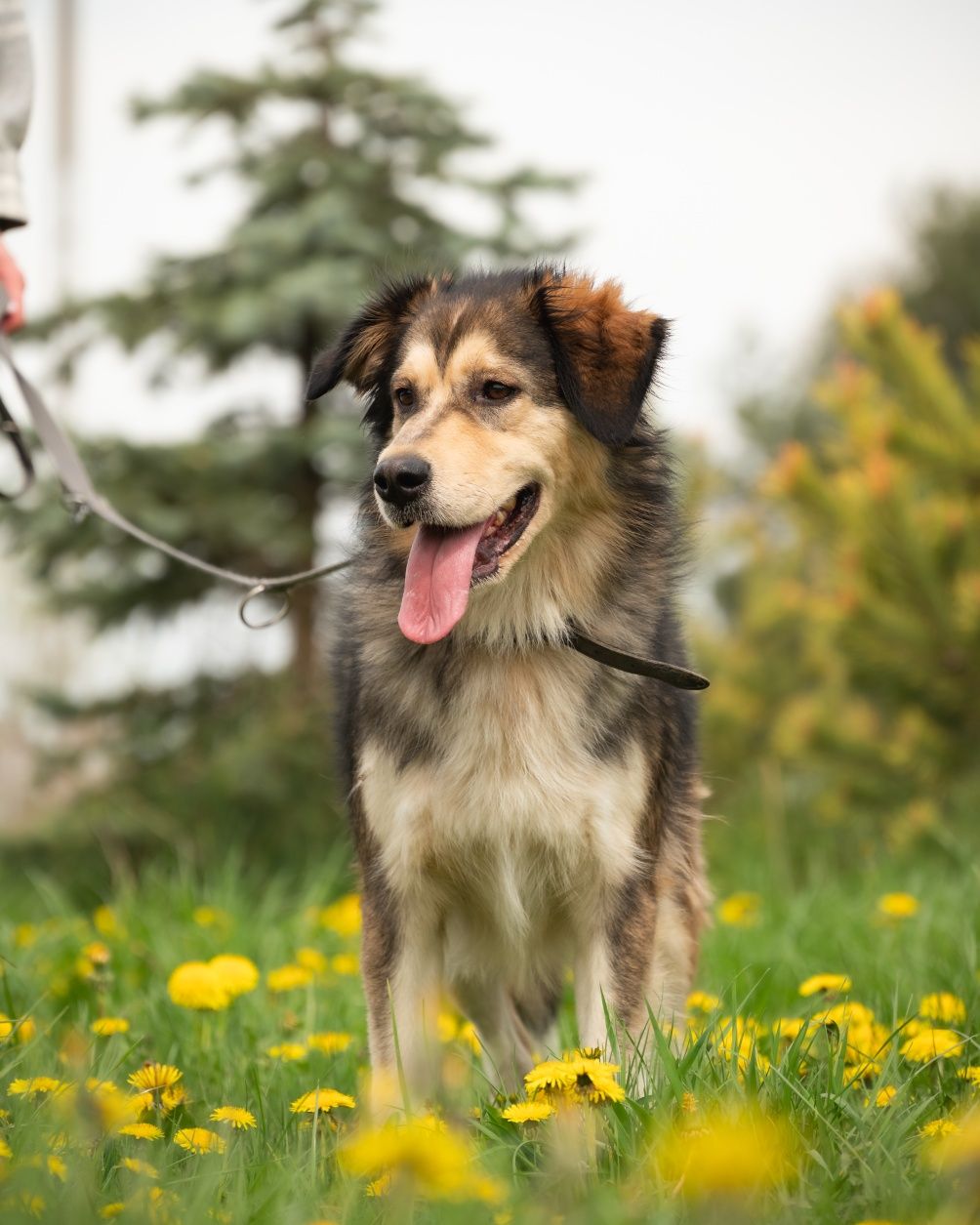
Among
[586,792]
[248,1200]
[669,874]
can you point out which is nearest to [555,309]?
[586,792]

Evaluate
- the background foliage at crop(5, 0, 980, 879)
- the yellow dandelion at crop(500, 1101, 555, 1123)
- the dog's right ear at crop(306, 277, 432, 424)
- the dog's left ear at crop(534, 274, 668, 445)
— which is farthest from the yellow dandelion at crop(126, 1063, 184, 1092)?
the background foliage at crop(5, 0, 980, 879)

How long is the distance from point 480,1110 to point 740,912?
2.51 metres

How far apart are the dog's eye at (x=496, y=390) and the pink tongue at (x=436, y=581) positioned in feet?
1.20

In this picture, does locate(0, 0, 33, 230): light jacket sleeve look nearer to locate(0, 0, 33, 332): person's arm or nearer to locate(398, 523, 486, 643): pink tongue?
locate(0, 0, 33, 332): person's arm

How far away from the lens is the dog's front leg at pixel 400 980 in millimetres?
2846

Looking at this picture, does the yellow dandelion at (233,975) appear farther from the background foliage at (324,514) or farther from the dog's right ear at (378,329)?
the background foliage at (324,514)

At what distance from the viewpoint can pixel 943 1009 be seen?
9.61ft

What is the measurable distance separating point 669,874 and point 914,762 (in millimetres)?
3544

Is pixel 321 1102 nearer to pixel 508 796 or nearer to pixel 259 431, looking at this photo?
pixel 508 796

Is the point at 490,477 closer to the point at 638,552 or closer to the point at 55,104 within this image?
the point at 638,552

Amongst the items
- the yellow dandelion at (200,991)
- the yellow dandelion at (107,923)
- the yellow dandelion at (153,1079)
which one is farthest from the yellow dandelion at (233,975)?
the yellow dandelion at (107,923)

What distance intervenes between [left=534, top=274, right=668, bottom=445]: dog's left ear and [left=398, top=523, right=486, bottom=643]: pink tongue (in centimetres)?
41

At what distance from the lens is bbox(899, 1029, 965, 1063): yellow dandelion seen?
2539 mm

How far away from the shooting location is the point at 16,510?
669cm
